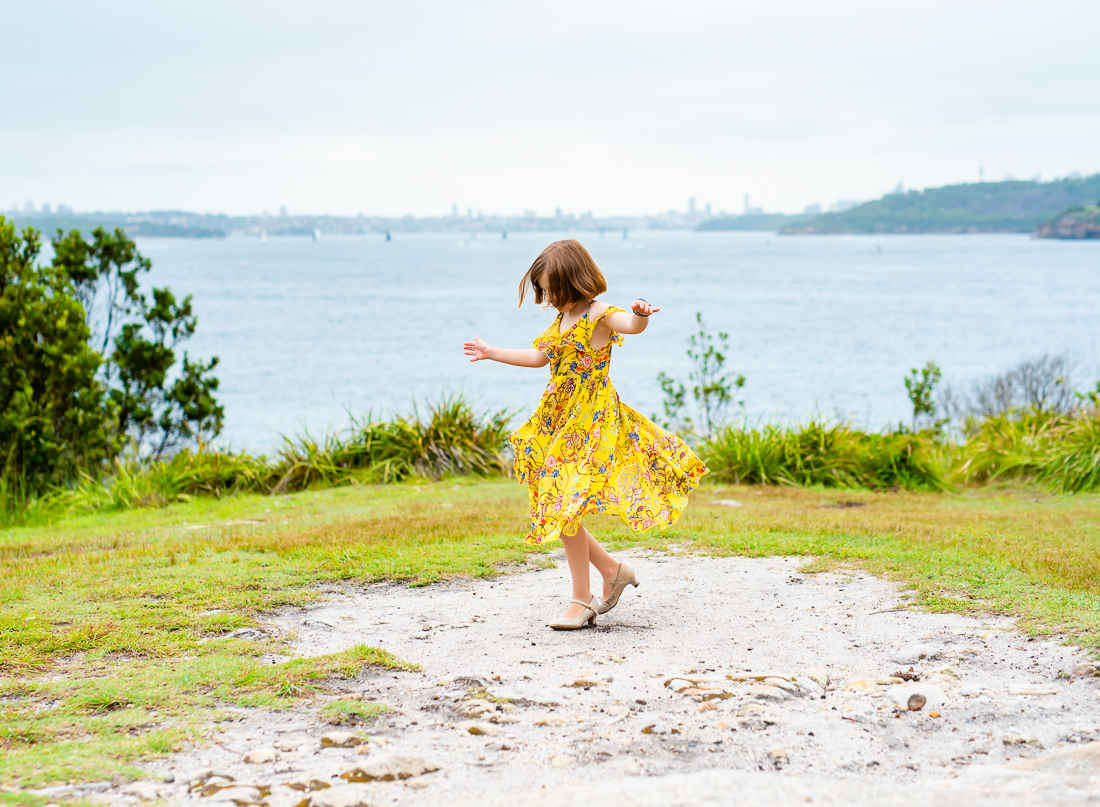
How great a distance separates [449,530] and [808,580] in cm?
287

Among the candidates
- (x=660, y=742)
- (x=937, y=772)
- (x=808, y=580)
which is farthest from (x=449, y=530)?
(x=937, y=772)

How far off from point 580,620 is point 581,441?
0.91 m

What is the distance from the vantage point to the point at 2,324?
10.4 meters

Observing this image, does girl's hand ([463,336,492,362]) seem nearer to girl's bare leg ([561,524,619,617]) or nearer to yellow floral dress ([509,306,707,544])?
yellow floral dress ([509,306,707,544])

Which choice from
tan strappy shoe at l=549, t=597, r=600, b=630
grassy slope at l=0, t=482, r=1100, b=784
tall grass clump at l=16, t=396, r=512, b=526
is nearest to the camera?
grassy slope at l=0, t=482, r=1100, b=784

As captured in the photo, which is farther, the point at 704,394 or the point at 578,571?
the point at 704,394

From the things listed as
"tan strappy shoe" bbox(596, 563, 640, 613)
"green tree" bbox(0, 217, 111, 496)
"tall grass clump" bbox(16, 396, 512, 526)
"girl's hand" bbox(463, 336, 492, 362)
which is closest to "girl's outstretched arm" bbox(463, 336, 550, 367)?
"girl's hand" bbox(463, 336, 492, 362)

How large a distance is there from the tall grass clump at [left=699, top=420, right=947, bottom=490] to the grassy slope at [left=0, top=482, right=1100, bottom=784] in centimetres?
61

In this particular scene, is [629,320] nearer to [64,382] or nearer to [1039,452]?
[1039,452]

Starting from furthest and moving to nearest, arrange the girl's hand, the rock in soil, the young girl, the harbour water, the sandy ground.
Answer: the harbour water
the girl's hand
the young girl
the rock in soil
the sandy ground

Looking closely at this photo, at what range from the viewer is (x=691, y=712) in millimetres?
3451

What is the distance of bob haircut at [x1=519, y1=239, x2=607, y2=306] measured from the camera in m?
4.50

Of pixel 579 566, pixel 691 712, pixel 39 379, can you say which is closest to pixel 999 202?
pixel 39 379

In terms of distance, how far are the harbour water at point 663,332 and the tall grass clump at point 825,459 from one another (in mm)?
1516
